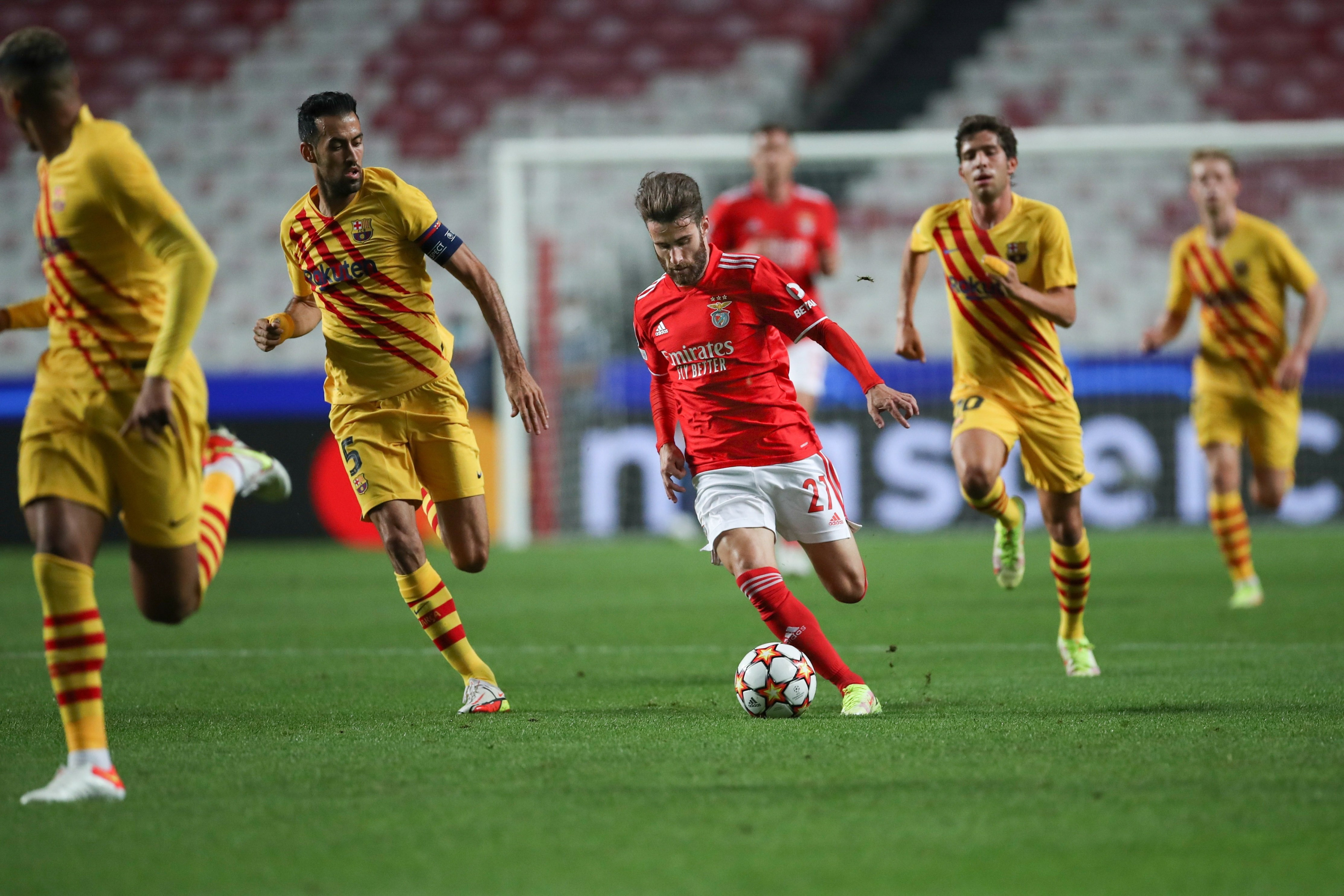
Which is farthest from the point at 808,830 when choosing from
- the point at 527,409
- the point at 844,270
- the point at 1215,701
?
the point at 844,270

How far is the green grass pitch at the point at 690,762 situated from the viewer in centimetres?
306

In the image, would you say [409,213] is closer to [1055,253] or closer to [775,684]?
[775,684]

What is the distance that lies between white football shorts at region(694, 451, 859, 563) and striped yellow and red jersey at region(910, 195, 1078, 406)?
52.6 inches

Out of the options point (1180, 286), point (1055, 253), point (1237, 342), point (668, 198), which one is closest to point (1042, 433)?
point (1055, 253)

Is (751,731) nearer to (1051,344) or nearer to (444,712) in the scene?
(444,712)

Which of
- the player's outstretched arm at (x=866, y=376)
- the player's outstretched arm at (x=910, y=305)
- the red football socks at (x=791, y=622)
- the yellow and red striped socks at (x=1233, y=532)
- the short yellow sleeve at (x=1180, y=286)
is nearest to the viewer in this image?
the player's outstretched arm at (x=866, y=376)

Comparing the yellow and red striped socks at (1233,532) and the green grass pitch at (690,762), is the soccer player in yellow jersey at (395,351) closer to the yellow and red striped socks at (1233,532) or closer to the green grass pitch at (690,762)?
the green grass pitch at (690,762)

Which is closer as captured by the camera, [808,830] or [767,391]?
[808,830]

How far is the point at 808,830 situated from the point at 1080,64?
1578 cm

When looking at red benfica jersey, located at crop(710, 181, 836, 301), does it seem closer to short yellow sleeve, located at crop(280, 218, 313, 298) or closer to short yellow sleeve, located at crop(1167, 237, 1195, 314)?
short yellow sleeve, located at crop(1167, 237, 1195, 314)

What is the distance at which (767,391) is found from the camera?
5219 millimetres

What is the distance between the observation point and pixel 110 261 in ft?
12.7

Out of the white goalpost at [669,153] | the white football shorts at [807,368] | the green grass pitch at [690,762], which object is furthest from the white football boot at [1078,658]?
the white goalpost at [669,153]

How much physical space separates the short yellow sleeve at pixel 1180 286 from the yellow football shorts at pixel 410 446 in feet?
15.9
